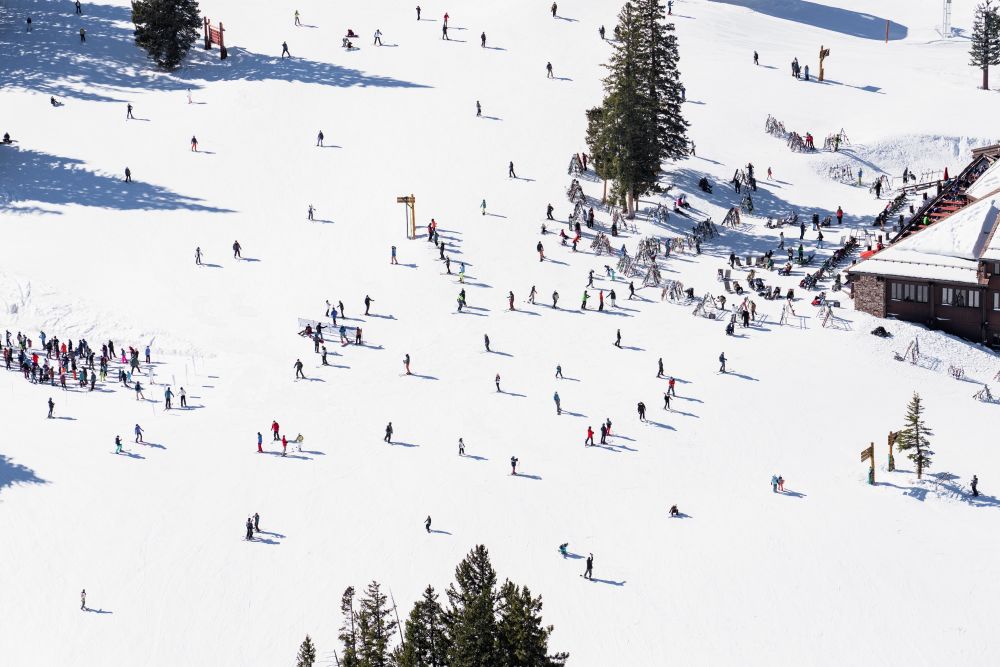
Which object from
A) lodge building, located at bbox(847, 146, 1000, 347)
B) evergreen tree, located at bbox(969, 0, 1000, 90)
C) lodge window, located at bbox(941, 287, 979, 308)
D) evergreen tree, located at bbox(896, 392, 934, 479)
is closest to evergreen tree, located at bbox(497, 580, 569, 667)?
evergreen tree, located at bbox(896, 392, 934, 479)

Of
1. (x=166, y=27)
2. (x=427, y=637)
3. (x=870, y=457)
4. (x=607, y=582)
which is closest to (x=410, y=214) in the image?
(x=166, y=27)

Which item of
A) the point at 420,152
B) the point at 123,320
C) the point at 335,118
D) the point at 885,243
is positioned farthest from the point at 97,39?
the point at 885,243

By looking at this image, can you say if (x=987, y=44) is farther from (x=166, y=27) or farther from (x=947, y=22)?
(x=166, y=27)

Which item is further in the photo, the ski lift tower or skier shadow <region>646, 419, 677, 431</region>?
the ski lift tower

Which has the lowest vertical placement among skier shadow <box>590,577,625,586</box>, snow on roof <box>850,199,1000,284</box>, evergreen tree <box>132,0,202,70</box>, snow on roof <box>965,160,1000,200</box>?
skier shadow <box>590,577,625,586</box>

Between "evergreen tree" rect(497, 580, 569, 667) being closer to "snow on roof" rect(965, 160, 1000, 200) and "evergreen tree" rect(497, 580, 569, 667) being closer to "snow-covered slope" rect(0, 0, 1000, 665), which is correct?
"snow-covered slope" rect(0, 0, 1000, 665)
